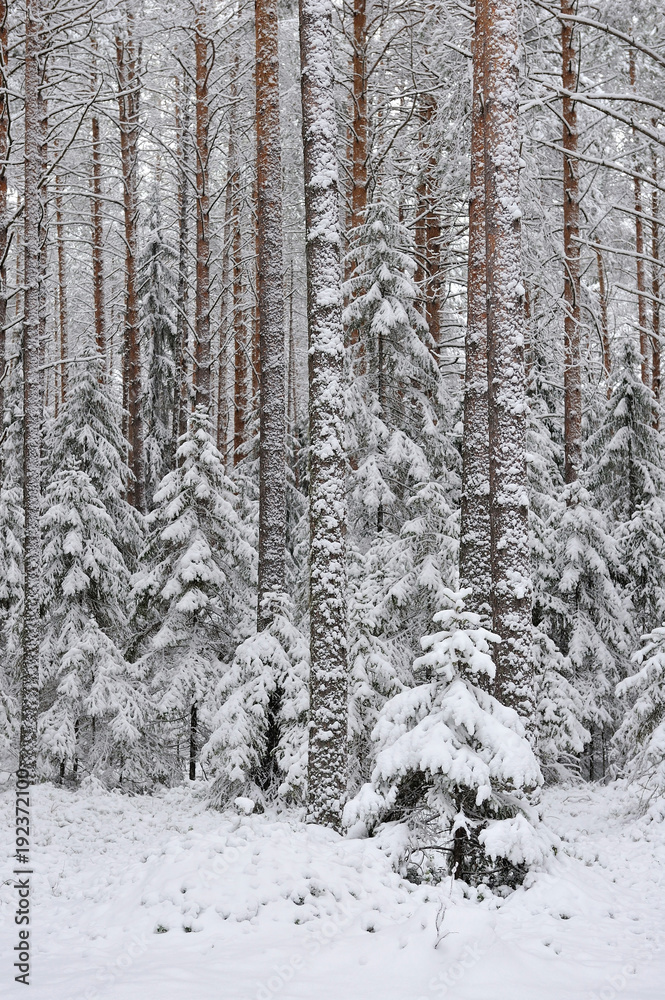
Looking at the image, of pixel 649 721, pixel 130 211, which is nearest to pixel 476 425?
pixel 649 721

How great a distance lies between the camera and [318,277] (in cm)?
895

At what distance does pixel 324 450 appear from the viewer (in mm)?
8875

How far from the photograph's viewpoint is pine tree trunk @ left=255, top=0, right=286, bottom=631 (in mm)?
11742

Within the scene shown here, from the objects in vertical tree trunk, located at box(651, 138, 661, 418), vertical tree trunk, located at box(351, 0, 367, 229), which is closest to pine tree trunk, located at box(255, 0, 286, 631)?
vertical tree trunk, located at box(351, 0, 367, 229)

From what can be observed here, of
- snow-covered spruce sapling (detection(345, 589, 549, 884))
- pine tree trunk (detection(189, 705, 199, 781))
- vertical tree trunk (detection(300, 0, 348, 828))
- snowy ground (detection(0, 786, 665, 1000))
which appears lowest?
pine tree trunk (detection(189, 705, 199, 781))

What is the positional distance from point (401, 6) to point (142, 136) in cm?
885

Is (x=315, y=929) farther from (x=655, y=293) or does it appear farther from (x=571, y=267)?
(x=655, y=293)

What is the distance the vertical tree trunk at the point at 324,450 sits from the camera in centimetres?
861

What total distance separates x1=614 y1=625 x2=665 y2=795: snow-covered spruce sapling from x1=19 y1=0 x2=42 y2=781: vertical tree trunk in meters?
8.93

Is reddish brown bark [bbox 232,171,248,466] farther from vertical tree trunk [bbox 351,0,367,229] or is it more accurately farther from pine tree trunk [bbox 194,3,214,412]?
vertical tree trunk [bbox 351,0,367,229]

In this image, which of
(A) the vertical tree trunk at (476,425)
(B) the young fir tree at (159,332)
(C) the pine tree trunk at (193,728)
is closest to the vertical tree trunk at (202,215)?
(B) the young fir tree at (159,332)

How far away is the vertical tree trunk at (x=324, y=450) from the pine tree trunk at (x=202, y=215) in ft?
22.0

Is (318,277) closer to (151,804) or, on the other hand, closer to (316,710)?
(316,710)

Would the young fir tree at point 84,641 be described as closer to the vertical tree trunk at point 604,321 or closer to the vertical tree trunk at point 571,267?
the vertical tree trunk at point 571,267
